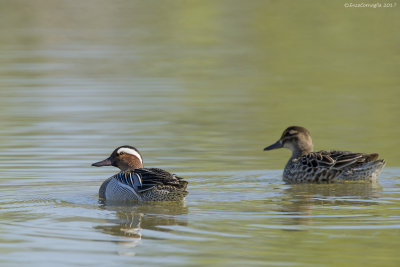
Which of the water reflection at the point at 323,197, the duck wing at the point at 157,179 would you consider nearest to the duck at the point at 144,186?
the duck wing at the point at 157,179

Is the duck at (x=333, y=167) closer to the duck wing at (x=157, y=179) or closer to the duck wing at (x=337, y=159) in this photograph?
the duck wing at (x=337, y=159)

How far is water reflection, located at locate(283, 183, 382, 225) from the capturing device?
1073 centimetres

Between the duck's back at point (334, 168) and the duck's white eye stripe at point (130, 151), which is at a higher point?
the duck's white eye stripe at point (130, 151)

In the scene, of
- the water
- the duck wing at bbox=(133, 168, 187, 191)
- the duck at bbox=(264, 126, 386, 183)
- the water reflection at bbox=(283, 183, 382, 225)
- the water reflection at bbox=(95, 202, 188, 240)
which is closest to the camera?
the water

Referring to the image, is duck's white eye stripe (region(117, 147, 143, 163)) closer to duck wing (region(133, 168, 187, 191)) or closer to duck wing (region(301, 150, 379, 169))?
duck wing (region(133, 168, 187, 191))

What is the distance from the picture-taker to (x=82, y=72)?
966 inches

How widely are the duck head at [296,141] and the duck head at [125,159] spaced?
262 centimetres

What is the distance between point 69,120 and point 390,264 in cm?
1017

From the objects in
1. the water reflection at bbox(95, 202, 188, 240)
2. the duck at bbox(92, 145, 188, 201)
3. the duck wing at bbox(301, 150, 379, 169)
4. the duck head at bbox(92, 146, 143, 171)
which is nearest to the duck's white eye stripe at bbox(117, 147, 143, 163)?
the duck head at bbox(92, 146, 143, 171)

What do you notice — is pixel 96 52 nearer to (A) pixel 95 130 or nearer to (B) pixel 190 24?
(B) pixel 190 24

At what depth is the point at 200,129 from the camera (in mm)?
17031

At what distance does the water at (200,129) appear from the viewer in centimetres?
942

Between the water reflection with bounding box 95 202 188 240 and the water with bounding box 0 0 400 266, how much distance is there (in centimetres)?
3

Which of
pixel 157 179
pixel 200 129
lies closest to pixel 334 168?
pixel 157 179
